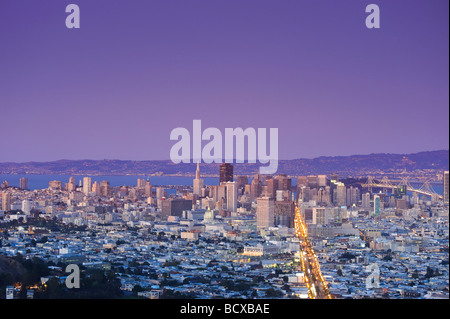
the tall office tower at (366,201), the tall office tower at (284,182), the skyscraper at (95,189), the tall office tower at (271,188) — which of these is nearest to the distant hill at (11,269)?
the skyscraper at (95,189)

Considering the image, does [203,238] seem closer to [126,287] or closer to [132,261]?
[132,261]

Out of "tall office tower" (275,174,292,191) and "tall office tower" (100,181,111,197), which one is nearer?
"tall office tower" (275,174,292,191)

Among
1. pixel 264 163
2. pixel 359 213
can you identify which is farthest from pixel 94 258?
pixel 359 213

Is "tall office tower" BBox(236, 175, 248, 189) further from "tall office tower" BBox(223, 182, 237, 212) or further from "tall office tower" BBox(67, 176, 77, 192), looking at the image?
"tall office tower" BBox(67, 176, 77, 192)

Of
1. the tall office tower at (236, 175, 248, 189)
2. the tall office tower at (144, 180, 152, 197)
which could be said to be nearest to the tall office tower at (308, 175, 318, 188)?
the tall office tower at (236, 175, 248, 189)

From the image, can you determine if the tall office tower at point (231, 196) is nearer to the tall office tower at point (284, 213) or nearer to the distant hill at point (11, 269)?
the tall office tower at point (284, 213)

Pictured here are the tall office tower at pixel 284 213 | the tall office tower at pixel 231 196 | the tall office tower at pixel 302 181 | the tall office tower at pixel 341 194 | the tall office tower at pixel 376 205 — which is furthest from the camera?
the tall office tower at pixel 376 205

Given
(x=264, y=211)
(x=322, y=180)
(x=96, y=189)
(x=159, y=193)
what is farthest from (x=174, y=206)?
(x=322, y=180)

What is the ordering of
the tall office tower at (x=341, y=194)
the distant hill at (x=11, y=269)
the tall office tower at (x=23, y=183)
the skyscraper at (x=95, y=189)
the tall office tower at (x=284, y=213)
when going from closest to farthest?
the distant hill at (x=11, y=269), the tall office tower at (x=284, y=213), the tall office tower at (x=23, y=183), the skyscraper at (x=95, y=189), the tall office tower at (x=341, y=194)
